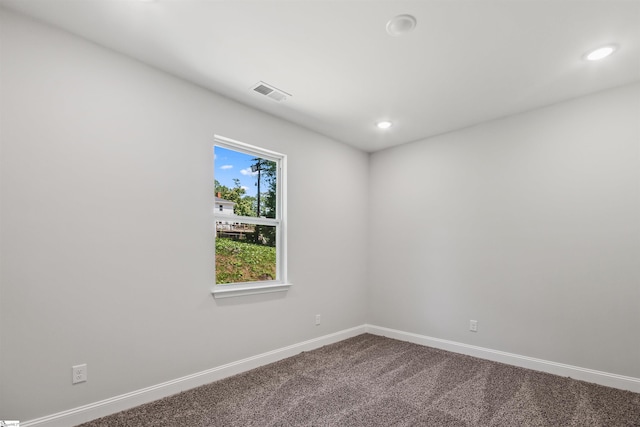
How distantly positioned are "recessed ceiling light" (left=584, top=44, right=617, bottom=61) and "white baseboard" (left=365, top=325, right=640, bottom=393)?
2.55m

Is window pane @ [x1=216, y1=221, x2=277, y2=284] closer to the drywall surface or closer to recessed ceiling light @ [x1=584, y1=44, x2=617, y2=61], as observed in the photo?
the drywall surface

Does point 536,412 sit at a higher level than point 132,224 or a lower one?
lower

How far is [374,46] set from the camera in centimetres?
222

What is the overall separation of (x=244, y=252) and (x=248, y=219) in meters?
0.34

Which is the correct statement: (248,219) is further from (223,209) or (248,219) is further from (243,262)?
(243,262)

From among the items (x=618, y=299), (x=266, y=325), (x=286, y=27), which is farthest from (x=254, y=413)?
(x=618, y=299)

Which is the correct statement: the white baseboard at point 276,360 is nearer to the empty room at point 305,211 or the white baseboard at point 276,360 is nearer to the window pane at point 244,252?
the empty room at point 305,211

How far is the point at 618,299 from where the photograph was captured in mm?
2672

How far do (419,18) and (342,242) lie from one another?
2.72 metres

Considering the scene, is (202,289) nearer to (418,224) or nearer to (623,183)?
(418,224)

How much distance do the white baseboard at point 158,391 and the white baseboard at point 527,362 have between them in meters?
1.26

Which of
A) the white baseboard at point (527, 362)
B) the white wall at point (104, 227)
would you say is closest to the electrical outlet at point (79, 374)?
the white wall at point (104, 227)

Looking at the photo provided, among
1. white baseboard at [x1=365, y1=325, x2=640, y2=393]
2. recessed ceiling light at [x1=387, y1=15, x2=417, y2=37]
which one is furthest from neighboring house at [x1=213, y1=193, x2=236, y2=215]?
white baseboard at [x1=365, y1=325, x2=640, y2=393]

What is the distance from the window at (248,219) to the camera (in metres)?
2.98
